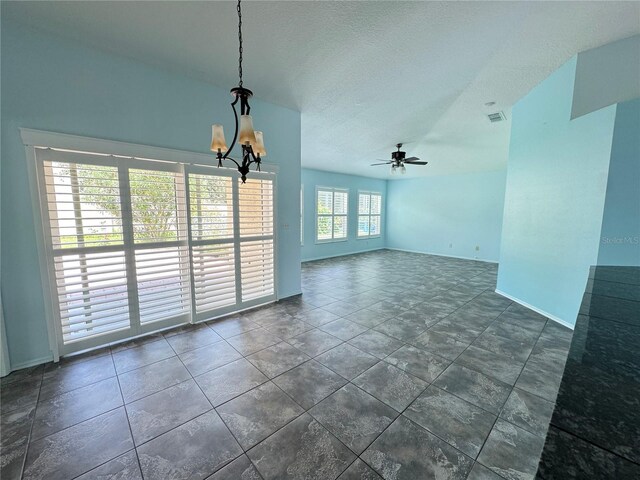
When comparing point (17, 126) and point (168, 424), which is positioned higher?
point (17, 126)

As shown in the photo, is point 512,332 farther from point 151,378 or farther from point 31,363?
point 31,363

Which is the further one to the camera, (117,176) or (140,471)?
(117,176)

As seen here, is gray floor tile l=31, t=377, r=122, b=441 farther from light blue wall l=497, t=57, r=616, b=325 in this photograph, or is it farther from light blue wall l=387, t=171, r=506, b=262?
light blue wall l=387, t=171, r=506, b=262

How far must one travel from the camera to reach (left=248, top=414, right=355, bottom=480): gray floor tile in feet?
4.64

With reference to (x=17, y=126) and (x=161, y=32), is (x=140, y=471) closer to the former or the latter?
(x=17, y=126)

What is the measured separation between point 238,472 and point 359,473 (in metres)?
0.66

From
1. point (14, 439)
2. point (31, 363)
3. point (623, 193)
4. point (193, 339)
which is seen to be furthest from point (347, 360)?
point (623, 193)

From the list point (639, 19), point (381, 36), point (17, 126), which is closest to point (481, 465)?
point (381, 36)

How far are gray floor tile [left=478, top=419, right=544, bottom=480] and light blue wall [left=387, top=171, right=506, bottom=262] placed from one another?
6.68 meters

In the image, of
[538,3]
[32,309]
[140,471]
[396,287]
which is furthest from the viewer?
[396,287]

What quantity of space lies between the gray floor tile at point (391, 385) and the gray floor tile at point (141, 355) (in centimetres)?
190

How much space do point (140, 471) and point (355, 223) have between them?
779 cm

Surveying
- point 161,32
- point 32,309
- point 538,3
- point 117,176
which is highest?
point 538,3

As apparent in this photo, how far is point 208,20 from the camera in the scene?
2.05 metres
